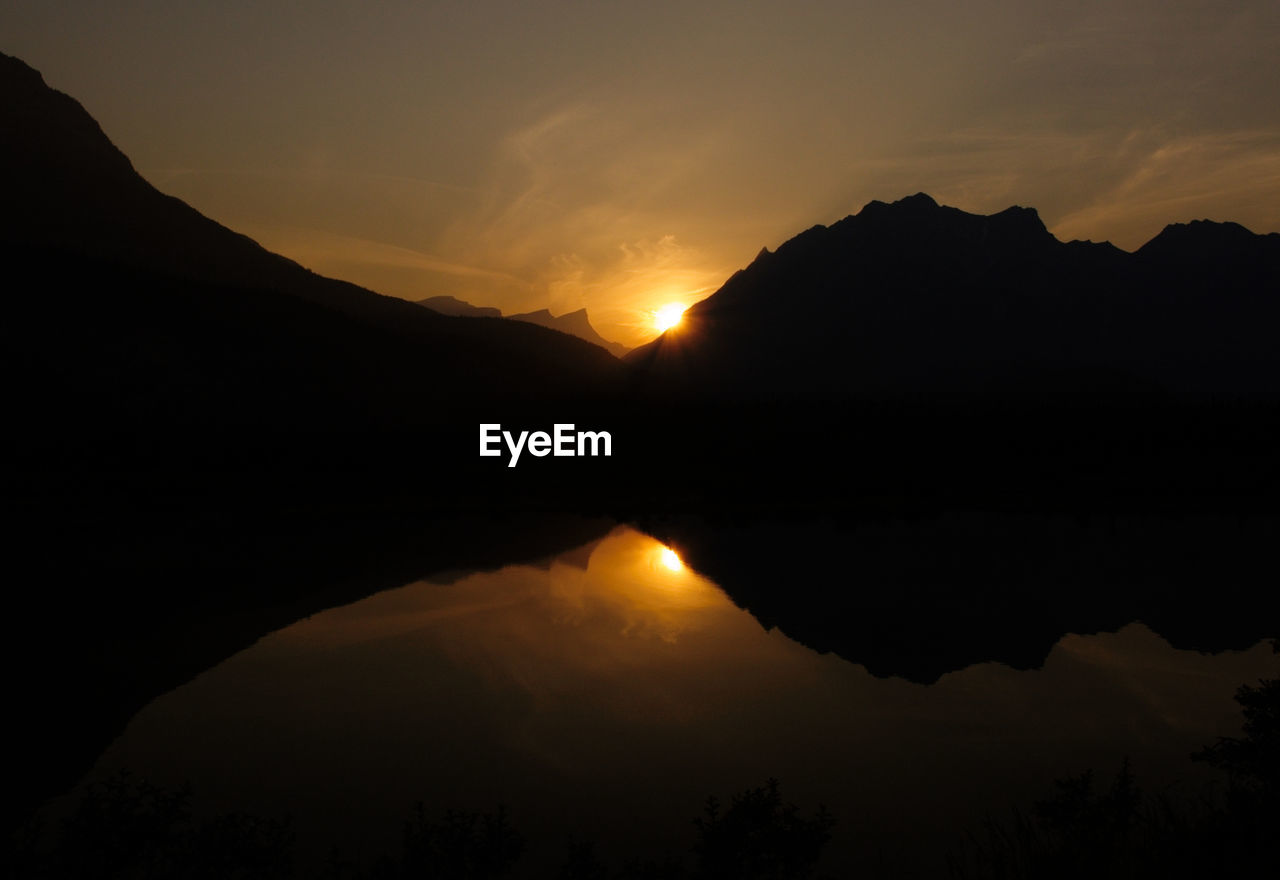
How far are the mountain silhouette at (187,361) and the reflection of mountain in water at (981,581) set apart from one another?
4411 centimetres

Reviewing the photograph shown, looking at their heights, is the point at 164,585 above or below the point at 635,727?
above

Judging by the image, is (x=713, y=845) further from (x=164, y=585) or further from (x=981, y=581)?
(x=164, y=585)

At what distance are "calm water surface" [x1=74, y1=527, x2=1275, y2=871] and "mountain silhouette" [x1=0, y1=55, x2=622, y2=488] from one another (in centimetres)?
5004

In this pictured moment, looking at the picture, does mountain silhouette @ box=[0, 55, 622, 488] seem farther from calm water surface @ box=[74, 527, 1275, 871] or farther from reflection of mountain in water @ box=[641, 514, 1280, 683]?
calm water surface @ box=[74, 527, 1275, 871]

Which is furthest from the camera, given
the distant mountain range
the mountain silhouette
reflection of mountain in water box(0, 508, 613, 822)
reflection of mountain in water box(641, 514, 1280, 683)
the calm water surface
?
the mountain silhouette

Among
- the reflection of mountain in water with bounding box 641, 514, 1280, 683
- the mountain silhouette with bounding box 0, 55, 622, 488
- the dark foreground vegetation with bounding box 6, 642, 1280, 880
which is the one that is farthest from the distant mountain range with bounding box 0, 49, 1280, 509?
the dark foreground vegetation with bounding box 6, 642, 1280, 880

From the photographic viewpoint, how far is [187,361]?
114m

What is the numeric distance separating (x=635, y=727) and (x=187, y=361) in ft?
370

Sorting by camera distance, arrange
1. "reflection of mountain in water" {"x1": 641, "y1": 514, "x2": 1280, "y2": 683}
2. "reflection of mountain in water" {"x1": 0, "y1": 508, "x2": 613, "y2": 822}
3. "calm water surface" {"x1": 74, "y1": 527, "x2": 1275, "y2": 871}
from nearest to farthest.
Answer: "calm water surface" {"x1": 74, "y1": 527, "x2": 1275, "y2": 871} → "reflection of mountain in water" {"x1": 0, "y1": 508, "x2": 613, "y2": 822} → "reflection of mountain in water" {"x1": 641, "y1": 514, "x2": 1280, "y2": 683}

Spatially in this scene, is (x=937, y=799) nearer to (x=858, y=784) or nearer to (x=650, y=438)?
(x=858, y=784)

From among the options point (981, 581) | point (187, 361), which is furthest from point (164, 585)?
point (187, 361)

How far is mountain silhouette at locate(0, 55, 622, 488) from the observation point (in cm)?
8012

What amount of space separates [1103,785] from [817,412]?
322ft

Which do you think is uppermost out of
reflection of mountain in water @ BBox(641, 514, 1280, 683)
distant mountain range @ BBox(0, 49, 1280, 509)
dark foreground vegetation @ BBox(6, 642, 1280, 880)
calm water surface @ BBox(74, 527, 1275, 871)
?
distant mountain range @ BBox(0, 49, 1280, 509)
